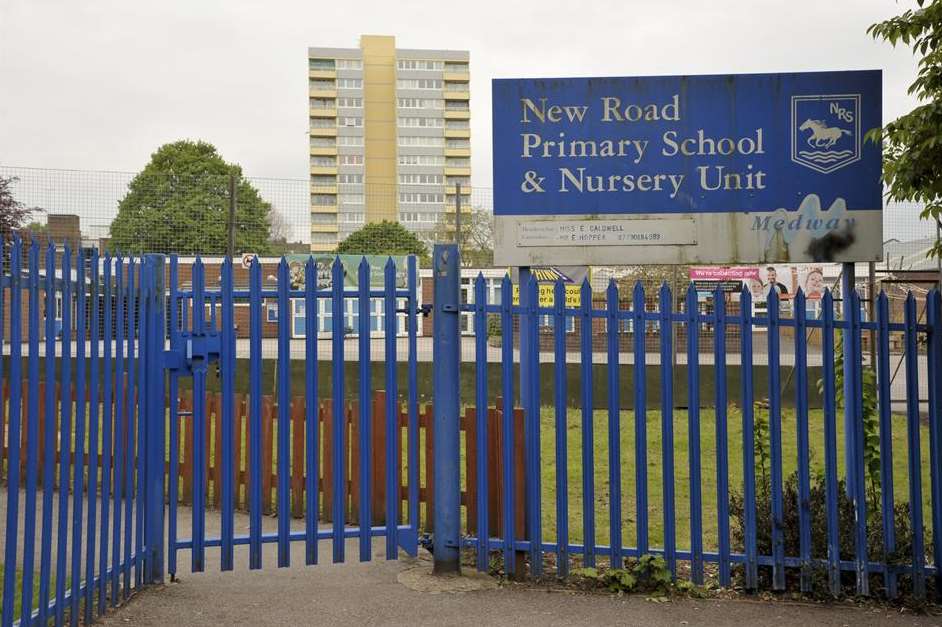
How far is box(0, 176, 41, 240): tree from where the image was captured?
43.4ft

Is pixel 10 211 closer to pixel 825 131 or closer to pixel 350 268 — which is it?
pixel 350 268

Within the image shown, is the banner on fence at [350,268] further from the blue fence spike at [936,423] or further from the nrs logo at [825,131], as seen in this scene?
the blue fence spike at [936,423]

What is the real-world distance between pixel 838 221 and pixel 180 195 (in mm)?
10170

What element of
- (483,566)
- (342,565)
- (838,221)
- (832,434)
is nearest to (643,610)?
(483,566)

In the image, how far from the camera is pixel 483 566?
5484 millimetres

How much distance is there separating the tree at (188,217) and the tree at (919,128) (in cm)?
891

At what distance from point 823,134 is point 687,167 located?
81 centimetres

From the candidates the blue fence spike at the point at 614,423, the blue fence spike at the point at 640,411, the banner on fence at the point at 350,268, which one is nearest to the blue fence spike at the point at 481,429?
the blue fence spike at the point at 614,423

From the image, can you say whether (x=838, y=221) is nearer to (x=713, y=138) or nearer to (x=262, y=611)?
(x=713, y=138)

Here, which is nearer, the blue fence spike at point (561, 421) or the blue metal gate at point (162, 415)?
the blue metal gate at point (162, 415)

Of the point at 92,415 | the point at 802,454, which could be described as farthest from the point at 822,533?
the point at 92,415

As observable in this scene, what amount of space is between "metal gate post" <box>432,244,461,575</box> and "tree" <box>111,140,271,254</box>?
7.53m

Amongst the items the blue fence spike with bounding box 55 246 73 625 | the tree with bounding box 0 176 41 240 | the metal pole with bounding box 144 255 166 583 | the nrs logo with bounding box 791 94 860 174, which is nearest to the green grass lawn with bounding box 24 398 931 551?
the metal pole with bounding box 144 255 166 583

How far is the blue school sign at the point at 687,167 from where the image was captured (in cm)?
563
